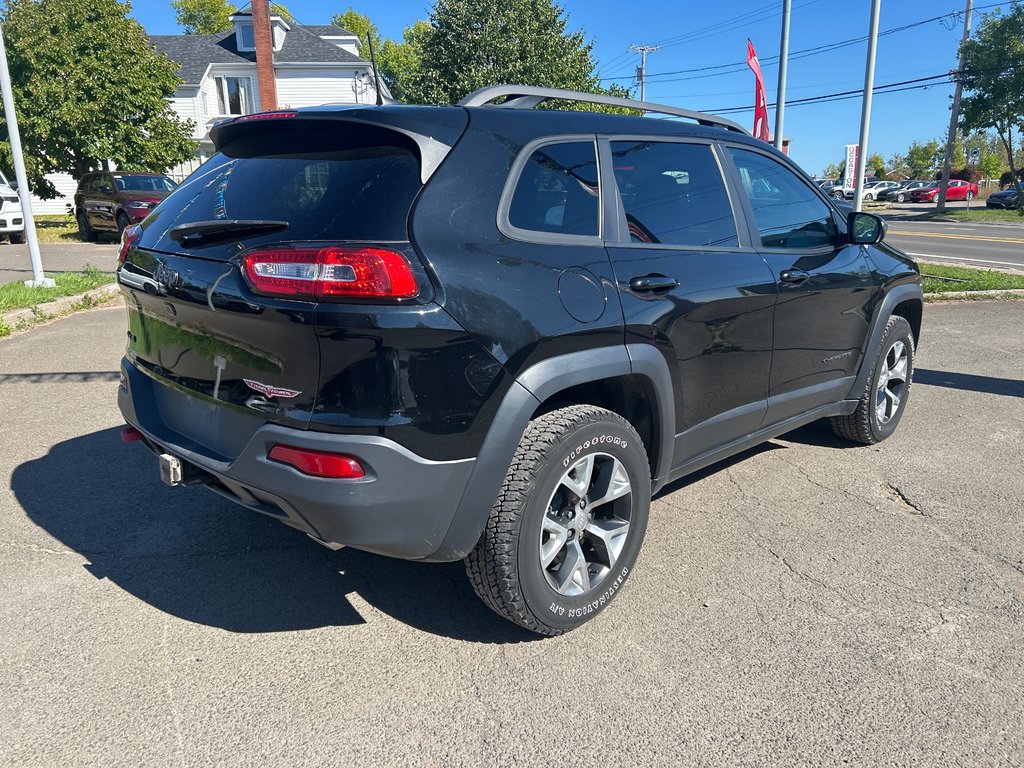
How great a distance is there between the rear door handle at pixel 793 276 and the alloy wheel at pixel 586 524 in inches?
55.7

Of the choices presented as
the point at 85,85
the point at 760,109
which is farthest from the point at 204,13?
the point at 760,109

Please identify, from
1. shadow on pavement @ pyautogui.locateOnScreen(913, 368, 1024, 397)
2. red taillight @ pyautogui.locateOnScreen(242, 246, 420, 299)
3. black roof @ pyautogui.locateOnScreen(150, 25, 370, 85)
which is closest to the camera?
red taillight @ pyautogui.locateOnScreen(242, 246, 420, 299)

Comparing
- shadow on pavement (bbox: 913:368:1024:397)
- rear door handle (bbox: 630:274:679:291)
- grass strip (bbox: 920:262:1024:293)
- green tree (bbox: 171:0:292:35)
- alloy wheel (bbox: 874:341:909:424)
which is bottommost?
shadow on pavement (bbox: 913:368:1024:397)

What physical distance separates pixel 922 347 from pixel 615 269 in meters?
6.00

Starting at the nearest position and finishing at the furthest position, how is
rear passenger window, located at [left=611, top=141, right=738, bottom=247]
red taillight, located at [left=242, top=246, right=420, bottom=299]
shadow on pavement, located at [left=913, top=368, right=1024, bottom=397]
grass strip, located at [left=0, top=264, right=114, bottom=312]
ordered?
1. red taillight, located at [left=242, top=246, right=420, bottom=299]
2. rear passenger window, located at [left=611, top=141, right=738, bottom=247]
3. shadow on pavement, located at [left=913, top=368, right=1024, bottom=397]
4. grass strip, located at [left=0, top=264, right=114, bottom=312]

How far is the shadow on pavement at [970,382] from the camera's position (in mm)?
6227

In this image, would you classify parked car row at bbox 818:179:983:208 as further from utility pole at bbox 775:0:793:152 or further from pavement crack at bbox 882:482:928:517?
pavement crack at bbox 882:482:928:517

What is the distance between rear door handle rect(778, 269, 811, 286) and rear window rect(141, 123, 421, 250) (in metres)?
2.02

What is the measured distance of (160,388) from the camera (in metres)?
3.04

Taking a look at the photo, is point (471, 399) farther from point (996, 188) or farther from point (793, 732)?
point (996, 188)

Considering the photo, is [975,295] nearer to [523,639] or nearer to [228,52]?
[523,639]

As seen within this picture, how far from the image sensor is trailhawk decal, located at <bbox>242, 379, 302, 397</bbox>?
7.97ft

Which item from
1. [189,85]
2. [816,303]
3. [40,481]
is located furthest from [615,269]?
[189,85]

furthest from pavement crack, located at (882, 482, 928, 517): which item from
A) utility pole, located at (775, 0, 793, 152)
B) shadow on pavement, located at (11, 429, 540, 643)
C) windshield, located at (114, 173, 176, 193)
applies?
windshield, located at (114, 173, 176, 193)
